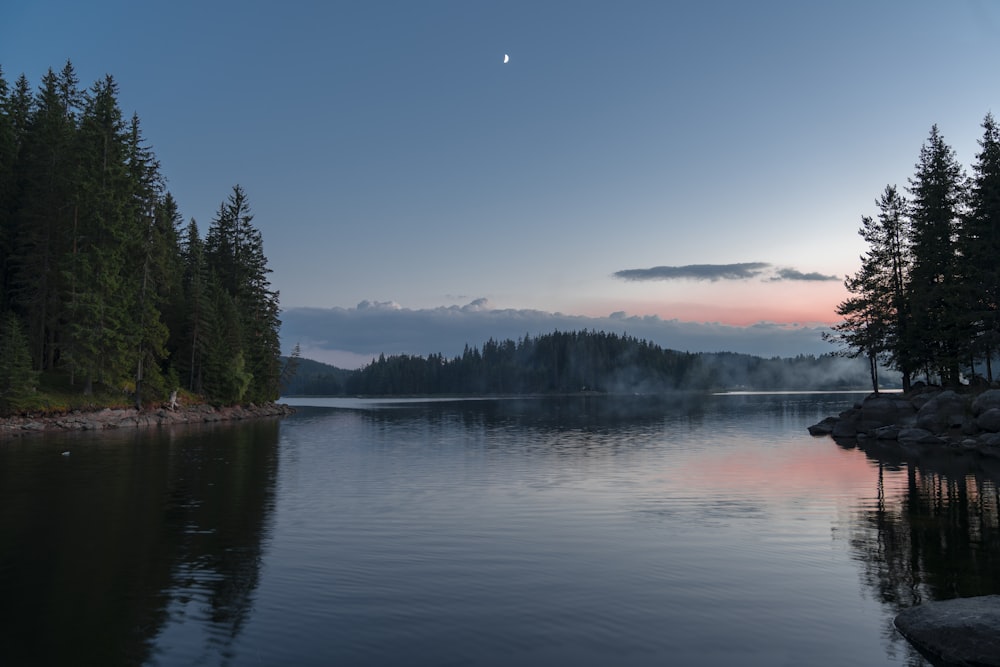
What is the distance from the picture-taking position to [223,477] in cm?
3469

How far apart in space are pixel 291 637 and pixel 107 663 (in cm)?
308

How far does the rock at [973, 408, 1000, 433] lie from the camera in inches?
1912

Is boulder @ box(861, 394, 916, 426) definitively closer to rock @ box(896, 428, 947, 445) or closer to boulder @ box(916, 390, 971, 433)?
boulder @ box(916, 390, 971, 433)

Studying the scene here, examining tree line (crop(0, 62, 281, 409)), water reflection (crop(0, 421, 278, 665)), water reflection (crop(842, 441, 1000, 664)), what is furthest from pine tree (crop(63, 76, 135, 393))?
water reflection (crop(842, 441, 1000, 664))

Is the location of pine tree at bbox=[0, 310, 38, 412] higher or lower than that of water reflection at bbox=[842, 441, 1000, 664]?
higher

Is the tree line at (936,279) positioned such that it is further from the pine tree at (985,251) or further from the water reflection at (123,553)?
the water reflection at (123,553)

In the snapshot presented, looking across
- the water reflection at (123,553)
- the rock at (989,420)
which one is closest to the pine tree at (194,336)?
the water reflection at (123,553)

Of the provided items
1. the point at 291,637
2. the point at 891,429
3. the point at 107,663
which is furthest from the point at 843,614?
the point at 891,429

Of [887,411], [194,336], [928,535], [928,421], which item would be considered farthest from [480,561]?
[194,336]

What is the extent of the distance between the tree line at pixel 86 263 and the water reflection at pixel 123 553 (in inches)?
1211

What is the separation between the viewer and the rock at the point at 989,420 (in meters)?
48.6

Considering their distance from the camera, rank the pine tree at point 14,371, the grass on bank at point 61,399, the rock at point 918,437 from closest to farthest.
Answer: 1. the rock at point 918,437
2. the pine tree at point 14,371
3. the grass on bank at point 61,399

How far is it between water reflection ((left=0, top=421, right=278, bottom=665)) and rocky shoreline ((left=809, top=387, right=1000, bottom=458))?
4897 cm

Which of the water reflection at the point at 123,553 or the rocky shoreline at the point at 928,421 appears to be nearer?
the water reflection at the point at 123,553
